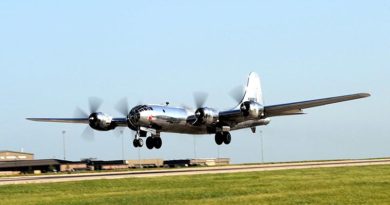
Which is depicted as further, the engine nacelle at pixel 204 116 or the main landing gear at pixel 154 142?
the main landing gear at pixel 154 142

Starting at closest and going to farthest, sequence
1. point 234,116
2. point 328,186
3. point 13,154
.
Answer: point 328,186
point 234,116
point 13,154

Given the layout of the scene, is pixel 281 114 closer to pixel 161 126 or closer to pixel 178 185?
pixel 161 126

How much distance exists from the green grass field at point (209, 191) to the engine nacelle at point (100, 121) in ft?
→ 92.0

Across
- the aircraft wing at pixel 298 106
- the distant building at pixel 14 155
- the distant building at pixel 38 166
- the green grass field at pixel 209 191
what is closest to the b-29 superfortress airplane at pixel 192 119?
the aircraft wing at pixel 298 106

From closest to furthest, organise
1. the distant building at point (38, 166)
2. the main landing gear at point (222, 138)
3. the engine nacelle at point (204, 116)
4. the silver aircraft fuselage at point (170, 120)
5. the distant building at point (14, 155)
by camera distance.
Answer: the silver aircraft fuselage at point (170, 120), the engine nacelle at point (204, 116), the main landing gear at point (222, 138), the distant building at point (38, 166), the distant building at point (14, 155)

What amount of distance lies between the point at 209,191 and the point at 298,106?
122 feet

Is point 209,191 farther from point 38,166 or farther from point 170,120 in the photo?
point 38,166

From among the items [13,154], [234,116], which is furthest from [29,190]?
[13,154]

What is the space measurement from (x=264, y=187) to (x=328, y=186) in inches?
152

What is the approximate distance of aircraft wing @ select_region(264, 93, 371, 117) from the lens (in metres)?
67.6

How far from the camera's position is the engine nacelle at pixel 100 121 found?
7656cm

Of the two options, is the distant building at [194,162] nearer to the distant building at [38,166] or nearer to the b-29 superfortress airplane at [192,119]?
the distant building at [38,166]

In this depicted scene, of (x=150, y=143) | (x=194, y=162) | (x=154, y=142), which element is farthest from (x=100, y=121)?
(x=194, y=162)

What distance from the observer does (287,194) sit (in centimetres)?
3541
